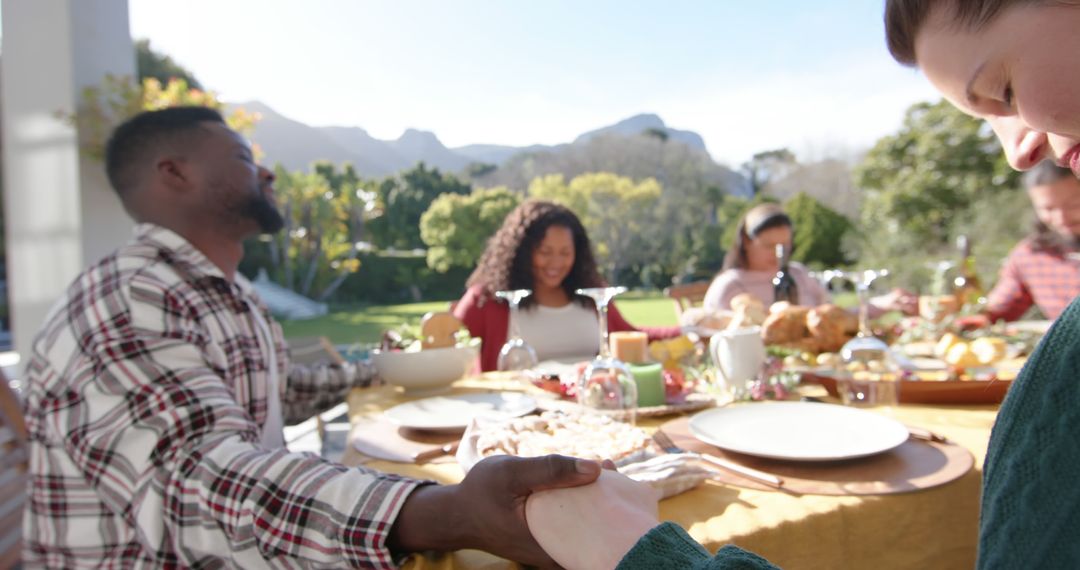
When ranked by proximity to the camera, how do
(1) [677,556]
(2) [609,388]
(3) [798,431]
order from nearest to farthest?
(1) [677,556] → (3) [798,431] → (2) [609,388]

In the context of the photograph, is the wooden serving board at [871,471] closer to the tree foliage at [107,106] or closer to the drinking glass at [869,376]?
the drinking glass at [869,376]

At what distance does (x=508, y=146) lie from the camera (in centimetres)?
1841

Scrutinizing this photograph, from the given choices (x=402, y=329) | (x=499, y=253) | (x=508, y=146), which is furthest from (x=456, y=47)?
(x=402, y=329)

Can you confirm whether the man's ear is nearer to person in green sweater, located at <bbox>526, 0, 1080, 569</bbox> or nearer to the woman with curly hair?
person in green sweater, located at <bbox>526, 0, 1080, 569</bbox>

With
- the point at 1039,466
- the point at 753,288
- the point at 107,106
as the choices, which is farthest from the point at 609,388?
the point at 107,106

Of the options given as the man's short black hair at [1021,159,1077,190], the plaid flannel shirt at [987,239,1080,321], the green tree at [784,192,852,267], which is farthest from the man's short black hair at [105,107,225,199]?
the green tree at [784,192,852,267]

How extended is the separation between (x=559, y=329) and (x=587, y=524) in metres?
2.59

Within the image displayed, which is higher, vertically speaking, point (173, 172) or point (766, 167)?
point (766, 167)

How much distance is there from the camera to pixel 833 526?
2.93ft

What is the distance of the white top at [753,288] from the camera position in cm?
408

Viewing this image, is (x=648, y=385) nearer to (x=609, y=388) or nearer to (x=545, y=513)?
(x=609, y=388)

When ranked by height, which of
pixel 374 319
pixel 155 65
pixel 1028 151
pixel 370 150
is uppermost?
pixel 155 65

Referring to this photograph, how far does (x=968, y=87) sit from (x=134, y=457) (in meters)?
1.22

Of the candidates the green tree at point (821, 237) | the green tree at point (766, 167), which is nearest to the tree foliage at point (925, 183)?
the green tree at point (821, 237)
